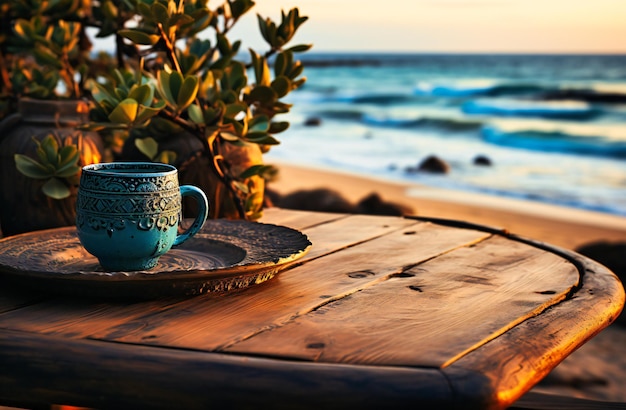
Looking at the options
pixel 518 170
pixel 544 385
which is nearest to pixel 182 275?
pixel 544 385

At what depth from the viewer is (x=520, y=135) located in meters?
11.9

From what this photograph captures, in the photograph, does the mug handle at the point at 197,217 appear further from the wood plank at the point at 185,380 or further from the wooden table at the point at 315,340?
the wood plank at the point at 185,380

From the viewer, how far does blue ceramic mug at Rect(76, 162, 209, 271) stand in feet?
3.61

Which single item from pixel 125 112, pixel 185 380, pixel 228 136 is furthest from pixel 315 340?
pixel 228 136

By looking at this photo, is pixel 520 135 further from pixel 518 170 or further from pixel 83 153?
pixel 83 153

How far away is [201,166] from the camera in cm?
168

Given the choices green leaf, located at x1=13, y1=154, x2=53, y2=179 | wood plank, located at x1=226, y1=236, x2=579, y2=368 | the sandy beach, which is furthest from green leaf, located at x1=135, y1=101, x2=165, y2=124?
the sandy beach

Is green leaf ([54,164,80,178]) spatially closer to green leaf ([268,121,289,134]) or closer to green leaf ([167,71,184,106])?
green leaf ([167,71,184,106])

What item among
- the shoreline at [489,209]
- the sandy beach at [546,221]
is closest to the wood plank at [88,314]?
the sandy beach at [546,221]

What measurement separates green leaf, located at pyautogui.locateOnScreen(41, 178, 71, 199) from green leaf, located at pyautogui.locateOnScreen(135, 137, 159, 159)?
17 cm

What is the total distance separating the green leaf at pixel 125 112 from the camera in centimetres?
132

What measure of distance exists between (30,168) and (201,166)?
0.35 meters

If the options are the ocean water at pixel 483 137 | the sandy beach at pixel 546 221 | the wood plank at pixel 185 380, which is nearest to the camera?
the wood plank at pixel 185 380

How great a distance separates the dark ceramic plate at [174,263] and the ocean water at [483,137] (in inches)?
197
